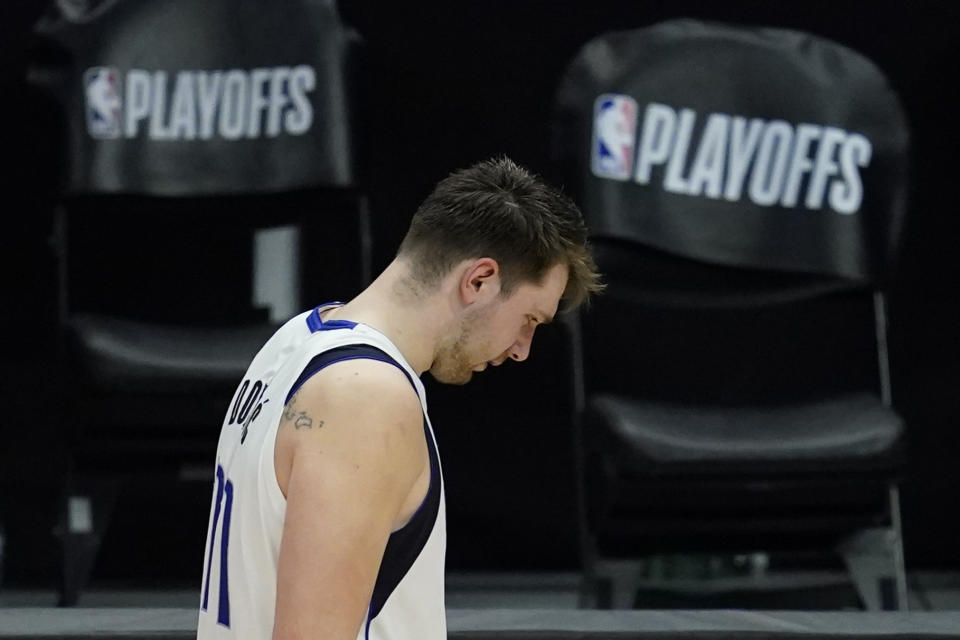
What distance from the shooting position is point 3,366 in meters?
3.51

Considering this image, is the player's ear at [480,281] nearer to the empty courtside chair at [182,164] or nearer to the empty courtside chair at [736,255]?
the empty courtside chair at [736,255]

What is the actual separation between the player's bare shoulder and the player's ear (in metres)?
0.17

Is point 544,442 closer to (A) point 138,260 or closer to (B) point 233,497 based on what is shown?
(A) point 138,260

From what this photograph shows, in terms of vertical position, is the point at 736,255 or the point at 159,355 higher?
the point at 736,255

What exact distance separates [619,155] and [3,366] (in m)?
1.62

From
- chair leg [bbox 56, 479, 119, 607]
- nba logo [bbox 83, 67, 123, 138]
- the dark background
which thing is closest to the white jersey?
chair leg [bbox 56, 479, 119, 607]

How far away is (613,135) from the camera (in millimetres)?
3113

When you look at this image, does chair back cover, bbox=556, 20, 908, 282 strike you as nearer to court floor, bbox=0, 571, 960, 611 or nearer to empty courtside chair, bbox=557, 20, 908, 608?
empty courtside chair, bbox=557, 20, 908, 608

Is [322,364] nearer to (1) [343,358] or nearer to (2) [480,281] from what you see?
(1) [343,358]

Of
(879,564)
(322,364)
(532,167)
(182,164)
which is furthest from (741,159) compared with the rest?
(322,364)

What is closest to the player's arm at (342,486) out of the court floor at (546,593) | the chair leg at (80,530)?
the chair leg at (80,530)

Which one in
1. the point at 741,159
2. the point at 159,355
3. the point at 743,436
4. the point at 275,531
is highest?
the point at 741,159

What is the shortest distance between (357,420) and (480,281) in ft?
0.87

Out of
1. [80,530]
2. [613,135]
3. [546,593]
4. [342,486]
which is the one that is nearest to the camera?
[342,486]
